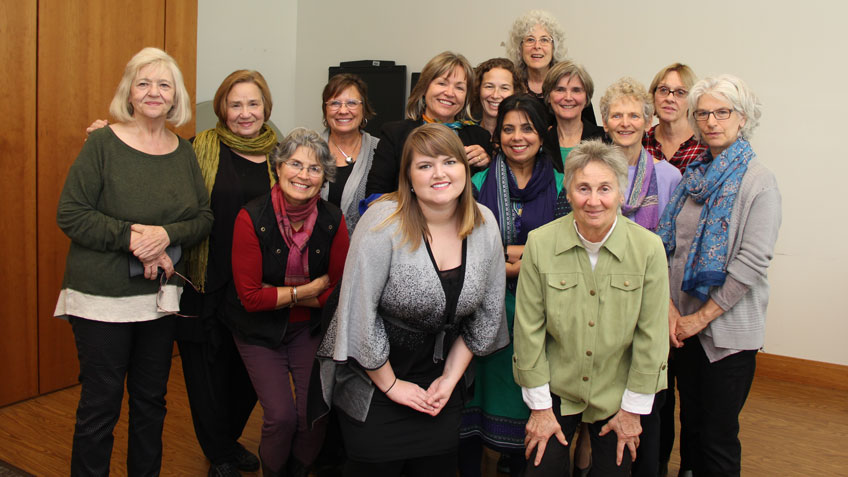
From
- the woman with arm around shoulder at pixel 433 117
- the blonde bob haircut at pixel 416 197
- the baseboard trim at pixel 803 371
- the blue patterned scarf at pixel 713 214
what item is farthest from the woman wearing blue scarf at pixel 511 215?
the baseboard trim at pixel 803 371

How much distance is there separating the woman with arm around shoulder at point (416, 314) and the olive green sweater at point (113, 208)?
0.81m

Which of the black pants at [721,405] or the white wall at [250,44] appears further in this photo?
the white wall at [250,44]

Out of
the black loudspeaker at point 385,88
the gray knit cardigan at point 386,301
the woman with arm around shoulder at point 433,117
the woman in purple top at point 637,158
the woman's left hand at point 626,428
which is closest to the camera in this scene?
the gray knit cardigan at point 386,301

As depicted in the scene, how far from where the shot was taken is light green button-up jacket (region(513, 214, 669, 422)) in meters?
2.00

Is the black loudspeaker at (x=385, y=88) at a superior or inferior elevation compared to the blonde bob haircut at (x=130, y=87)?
superior

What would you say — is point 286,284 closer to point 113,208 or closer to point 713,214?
point 113,208

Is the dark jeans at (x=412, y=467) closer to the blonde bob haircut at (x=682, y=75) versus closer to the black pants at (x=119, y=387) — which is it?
the black pants at (x=119, y=387)

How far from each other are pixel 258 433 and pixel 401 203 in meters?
1.82

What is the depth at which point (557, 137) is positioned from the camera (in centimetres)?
261

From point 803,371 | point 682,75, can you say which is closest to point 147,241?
point 682,75

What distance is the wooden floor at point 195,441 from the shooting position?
2.88m

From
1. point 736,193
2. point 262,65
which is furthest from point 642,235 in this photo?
point 262,65

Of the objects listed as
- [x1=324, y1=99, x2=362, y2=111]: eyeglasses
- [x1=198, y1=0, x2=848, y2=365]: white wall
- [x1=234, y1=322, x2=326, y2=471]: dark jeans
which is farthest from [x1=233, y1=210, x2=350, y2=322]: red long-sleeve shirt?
[x1=198, y1=0, x2=848, y2=365]: white wall

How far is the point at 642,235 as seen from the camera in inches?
80.4
